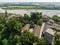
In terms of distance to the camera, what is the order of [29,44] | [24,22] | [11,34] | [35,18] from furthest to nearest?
1. [35,18]
2. [24,22]
3. [11,34]
4. [29,44]

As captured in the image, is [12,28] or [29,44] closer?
[29,44]

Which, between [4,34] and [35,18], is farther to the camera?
[35,18]

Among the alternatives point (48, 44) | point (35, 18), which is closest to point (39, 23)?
point (35, 18)

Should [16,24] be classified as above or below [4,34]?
above

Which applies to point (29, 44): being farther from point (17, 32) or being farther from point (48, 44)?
point (17, 32)

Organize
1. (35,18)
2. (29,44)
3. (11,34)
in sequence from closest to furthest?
(29,44), (11,34), (35,18)

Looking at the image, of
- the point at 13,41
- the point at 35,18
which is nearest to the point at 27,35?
the point at 13,41

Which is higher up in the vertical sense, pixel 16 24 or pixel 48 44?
pixel 16 24

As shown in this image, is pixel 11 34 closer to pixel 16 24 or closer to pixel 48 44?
pixel 16 24

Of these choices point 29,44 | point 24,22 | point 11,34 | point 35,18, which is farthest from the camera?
point 35,18
